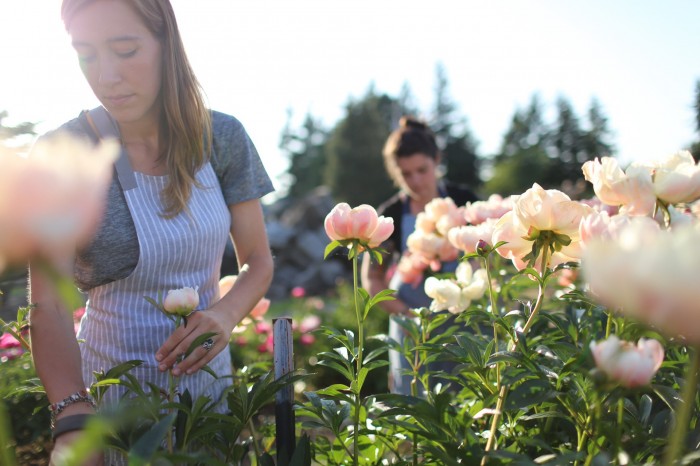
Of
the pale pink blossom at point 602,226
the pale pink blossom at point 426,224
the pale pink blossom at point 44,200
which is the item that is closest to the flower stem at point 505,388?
the pale pink blossom at point 602,226

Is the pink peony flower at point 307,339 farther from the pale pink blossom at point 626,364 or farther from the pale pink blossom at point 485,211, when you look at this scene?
the pale pink blossom at point 626,364

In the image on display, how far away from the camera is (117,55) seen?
4.40 ft

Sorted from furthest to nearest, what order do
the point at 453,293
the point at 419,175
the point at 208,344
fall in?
the point at 419,175 → the point at 453,293 → the point at 208,344

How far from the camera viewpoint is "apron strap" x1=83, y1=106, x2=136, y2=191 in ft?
4.81

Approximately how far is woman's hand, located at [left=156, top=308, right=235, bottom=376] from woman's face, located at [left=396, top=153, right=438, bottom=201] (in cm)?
242

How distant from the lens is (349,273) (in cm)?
1459

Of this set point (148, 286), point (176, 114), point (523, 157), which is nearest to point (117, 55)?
point (176, 114)

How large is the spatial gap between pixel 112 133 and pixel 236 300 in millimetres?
510

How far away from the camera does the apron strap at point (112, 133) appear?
146 centimetres

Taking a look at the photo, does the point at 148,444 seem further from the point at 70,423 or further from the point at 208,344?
the point at 208,344

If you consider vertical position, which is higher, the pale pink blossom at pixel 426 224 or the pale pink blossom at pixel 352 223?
the pale pink blossom at pixel 352 223

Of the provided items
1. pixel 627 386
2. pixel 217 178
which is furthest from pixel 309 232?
pixel 627 386

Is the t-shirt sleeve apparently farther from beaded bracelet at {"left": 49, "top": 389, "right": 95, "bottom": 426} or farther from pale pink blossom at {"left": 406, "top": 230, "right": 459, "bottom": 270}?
beaded bracelet at {"left": 49, "top": 389, "right": 95, "bottom": 426}

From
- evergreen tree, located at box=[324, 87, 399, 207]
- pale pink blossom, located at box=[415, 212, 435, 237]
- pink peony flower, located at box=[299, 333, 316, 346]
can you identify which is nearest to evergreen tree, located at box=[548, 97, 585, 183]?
evergreen tree, located at box=[324, 87, 399, 207]
